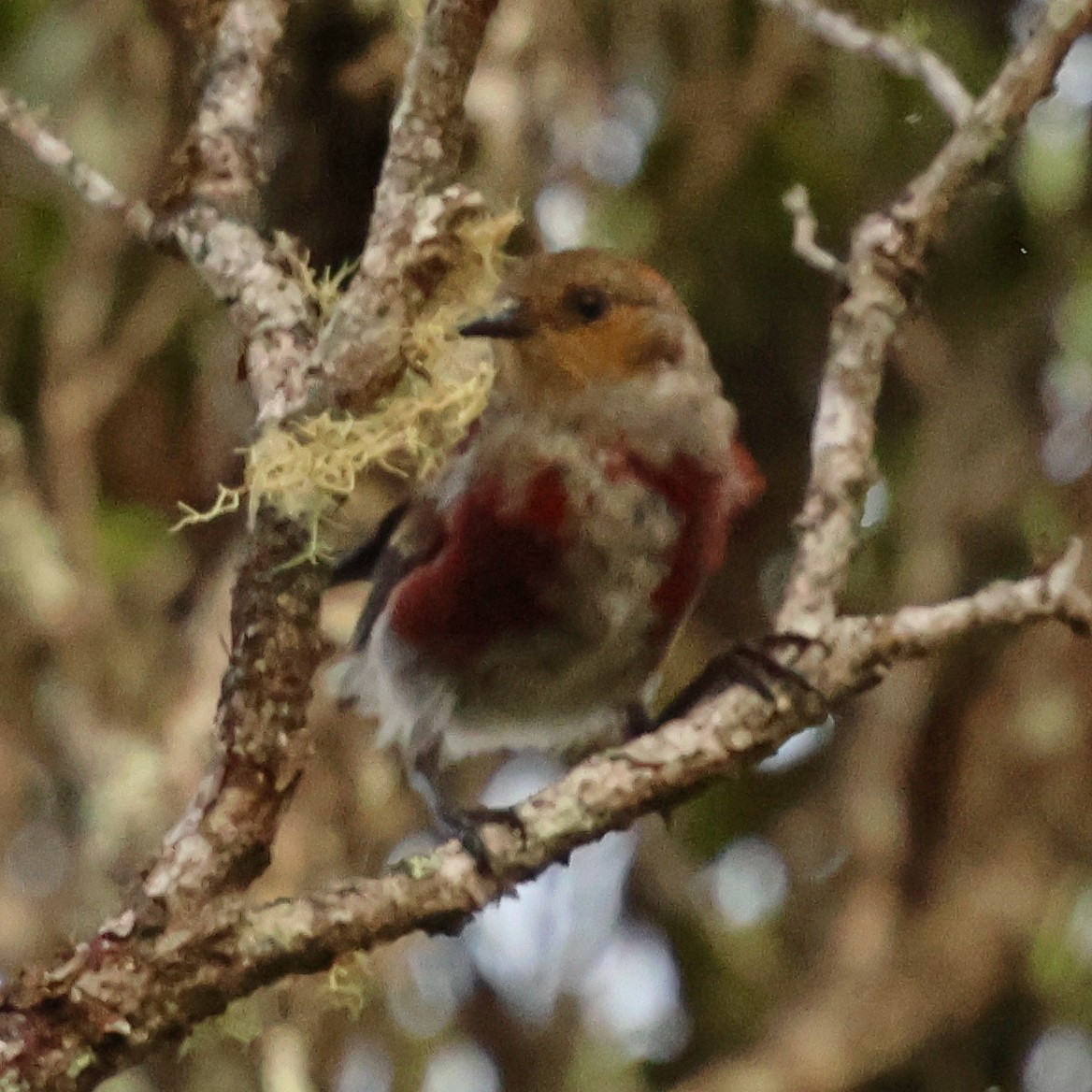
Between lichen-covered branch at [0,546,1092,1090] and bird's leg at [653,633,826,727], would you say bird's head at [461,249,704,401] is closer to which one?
bird's leg at [653,633,826,727]

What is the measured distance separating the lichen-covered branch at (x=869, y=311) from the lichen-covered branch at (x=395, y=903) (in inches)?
2.4

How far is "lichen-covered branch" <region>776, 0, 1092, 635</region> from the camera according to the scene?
1251 millimetres

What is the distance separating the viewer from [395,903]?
3.28 feet

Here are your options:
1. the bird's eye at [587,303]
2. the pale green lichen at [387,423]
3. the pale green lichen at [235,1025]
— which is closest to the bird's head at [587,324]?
the bird's eye at [587,303]

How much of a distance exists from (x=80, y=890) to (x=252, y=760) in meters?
1.13

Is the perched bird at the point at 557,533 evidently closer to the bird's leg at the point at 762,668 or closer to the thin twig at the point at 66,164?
the bird's leg at the point at 762,668

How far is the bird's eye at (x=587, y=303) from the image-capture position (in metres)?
1.63

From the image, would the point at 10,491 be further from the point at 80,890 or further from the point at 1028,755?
the point at 1028,755

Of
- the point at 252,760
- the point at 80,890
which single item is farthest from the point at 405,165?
the point at 80,890

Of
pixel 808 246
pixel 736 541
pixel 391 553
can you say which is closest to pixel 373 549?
pixel 391 553

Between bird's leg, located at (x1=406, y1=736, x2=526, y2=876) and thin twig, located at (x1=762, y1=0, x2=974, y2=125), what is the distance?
688mm

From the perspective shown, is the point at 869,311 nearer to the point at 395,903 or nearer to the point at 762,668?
the point at 762,668

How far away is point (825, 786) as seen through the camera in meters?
2.43

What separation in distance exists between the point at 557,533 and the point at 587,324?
11.1 inches
